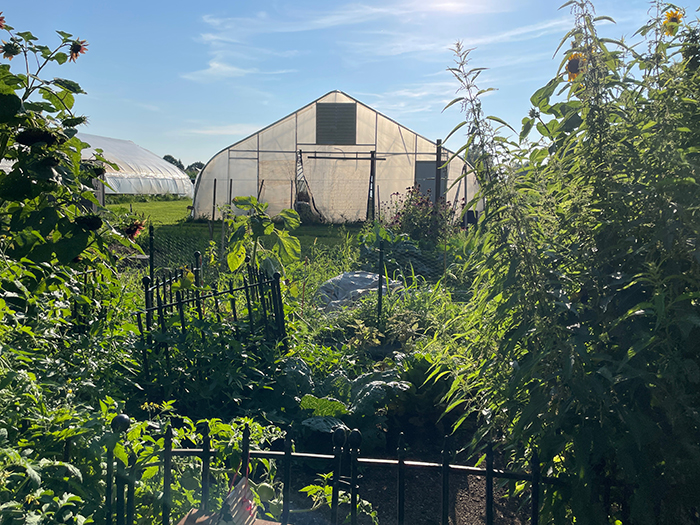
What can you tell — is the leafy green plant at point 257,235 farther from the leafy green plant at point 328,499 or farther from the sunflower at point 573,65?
the sunflower at point 573,65

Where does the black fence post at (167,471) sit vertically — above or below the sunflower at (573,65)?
below

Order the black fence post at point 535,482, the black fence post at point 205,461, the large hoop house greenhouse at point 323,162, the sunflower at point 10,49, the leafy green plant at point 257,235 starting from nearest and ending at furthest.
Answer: the black fence post at point 535,482, the black fence post at point 205,461, the sunflower at point 10,49, the leafy green plant at point 257,235, the large hoop house greenhouse at point 323,162

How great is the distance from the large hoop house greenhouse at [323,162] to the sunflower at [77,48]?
46.1 ft

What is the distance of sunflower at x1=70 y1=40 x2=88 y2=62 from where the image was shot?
3.05m

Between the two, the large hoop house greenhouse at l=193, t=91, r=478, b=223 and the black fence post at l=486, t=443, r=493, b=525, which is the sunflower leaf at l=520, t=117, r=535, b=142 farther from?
the large hoop house greenhouse at l=193, t=91, r=478, b=223

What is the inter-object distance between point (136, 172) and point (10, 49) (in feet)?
87.2

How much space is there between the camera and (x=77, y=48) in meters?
3.07

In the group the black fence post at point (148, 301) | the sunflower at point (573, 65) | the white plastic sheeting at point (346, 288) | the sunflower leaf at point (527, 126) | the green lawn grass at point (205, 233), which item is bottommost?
the white plastic sheeting at point (346, 288)

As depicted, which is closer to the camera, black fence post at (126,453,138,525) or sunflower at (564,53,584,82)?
black fence post at (126,453,138,525)

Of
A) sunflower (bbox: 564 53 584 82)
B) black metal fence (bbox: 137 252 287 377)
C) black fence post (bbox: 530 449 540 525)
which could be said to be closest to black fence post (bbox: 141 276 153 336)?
black metal fence (bbox: 137 252 287 377)

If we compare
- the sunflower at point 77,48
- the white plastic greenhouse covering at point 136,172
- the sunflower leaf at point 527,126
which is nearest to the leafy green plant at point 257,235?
the sunflower at point 77,48

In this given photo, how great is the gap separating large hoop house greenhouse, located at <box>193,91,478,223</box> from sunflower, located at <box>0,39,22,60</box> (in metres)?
14.3

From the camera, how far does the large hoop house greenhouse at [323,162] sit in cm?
1719

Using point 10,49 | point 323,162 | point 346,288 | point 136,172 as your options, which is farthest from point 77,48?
point 136,172
